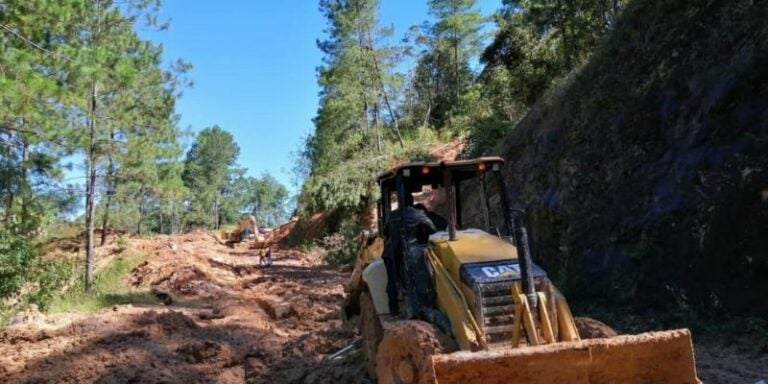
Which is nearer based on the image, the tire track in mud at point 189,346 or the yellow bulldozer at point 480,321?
the yellow bulldozer at point 480,321

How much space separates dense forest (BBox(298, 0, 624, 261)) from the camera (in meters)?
20.2

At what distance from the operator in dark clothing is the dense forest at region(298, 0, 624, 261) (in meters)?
13.0

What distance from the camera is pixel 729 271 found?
769cm

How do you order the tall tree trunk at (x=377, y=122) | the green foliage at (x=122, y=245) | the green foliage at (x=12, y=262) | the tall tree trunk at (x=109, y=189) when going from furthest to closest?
the tall tree trunk at (x=377, y=122), the green foliage at (x=122, y=245), the tall tree trunk at (x=109, y=189), the green foliage at (x=12, y=262)

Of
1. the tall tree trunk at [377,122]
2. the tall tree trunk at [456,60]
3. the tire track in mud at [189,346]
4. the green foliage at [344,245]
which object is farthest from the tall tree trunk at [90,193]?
the tall tree trunk at [456,60]

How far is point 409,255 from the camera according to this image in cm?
591

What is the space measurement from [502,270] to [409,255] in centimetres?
111

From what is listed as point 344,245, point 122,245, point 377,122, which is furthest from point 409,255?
point 377,122

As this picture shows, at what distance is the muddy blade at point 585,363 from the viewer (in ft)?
13.1

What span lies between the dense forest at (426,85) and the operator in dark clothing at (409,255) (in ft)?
42.7

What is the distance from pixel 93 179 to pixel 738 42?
1597 cm

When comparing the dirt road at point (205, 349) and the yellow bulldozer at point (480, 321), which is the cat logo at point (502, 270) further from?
the dirt road at point (205, 349)

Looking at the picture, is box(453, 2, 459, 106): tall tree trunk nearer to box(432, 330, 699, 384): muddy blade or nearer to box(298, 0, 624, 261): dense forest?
box(298, 0, 624, 261): dense forest

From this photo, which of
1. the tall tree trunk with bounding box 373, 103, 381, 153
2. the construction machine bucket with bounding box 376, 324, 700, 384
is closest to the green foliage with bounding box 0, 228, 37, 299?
the construction machine bucket with bounding box 376, 324, 700, 384
